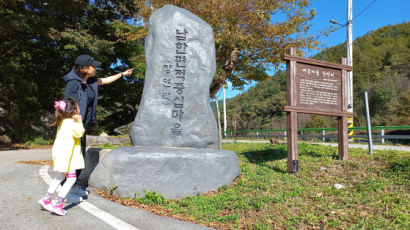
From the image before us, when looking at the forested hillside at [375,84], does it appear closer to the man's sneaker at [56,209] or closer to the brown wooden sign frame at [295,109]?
the brown wooden sign frame at [295,109]

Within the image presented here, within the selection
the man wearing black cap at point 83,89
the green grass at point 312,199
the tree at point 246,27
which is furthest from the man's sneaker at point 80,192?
the tree at point 246,27

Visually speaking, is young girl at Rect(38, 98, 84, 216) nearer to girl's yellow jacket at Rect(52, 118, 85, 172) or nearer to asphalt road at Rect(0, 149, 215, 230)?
girl's yellow jacket at Rect(52, 118, 85, 172)

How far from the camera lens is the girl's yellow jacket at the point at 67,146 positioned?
324 cm

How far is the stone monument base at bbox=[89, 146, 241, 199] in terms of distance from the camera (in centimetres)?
402

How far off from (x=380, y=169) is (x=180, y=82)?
4.24 metres

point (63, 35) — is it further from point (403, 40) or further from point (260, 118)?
point (403, 40)

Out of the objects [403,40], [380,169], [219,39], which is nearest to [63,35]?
[219,39]

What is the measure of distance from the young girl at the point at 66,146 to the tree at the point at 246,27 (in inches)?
271

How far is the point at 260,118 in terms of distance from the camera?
4788cm

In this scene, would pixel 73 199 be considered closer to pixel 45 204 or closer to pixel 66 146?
pixel 45 204

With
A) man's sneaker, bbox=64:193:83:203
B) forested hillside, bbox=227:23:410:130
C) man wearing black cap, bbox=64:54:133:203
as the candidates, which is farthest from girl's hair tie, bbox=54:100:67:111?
forested hillside, bbox=227:23:410:130

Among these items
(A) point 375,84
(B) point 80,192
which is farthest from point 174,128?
Result: (A) point 375,84

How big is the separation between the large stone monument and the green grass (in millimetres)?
359

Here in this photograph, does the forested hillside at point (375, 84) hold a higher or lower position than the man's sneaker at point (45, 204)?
higher
